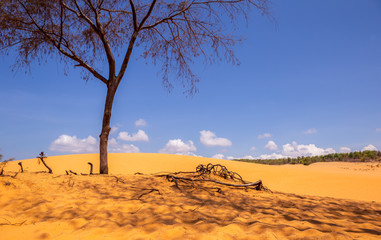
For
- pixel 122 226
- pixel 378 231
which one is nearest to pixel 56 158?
pixel 122 226

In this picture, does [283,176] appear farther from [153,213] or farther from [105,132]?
[153,213]

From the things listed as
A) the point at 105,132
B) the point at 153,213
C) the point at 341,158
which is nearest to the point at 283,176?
the point at 105,132

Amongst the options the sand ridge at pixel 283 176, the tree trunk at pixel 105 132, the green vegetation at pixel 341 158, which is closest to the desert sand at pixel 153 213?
the tree trunk at pixel 105 132

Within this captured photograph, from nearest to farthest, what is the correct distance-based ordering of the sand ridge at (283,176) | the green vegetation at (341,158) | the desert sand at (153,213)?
the desert sand at (153,213), the sand ridge at (283,176), the green vegetation at (341,158)

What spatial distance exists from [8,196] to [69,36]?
20.1 feet

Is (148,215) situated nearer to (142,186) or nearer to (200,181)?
(142,186)

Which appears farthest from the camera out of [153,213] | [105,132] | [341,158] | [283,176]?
[341,158]

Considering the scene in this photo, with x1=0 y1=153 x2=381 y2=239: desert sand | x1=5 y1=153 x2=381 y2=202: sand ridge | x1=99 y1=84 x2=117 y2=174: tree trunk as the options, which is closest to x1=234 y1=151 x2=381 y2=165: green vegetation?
x1=5 y1=153 x2=381 y2=202: sand ridge

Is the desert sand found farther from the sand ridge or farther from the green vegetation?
the green vegetation

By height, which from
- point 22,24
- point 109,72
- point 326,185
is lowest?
point 326,185

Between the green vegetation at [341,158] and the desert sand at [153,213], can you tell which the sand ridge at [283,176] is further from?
the green vegetation at [341,158]

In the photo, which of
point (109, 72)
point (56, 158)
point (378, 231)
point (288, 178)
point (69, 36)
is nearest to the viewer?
point (378, 231)

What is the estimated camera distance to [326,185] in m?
8.52

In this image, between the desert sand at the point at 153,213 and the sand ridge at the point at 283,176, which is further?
the sand ridge at the point at 283,176
